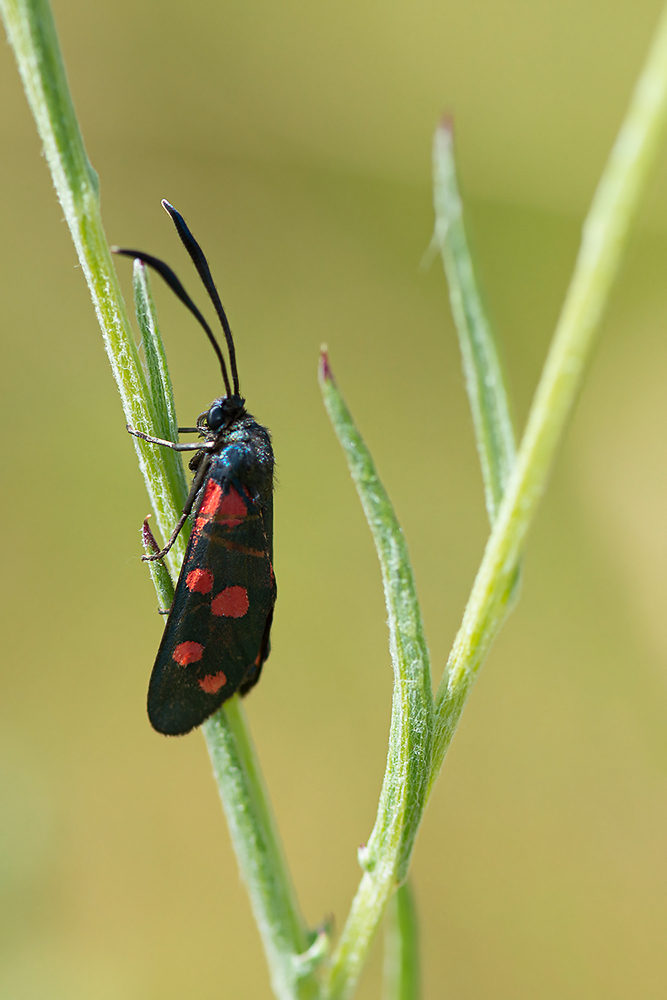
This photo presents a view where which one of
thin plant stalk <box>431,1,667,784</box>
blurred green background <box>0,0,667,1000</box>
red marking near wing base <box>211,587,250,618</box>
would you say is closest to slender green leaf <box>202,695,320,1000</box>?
thin plant stalk <box>431,1,667,784</box>

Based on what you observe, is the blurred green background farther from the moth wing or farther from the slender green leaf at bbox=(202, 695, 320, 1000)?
the slender green leaf at bbox=(202, 695, 320, 1000)

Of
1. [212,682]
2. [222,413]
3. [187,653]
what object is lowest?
[212,682]

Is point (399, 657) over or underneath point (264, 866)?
over

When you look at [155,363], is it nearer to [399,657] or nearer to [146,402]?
[146,402]

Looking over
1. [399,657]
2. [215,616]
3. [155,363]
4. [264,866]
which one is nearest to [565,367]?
[399,657]

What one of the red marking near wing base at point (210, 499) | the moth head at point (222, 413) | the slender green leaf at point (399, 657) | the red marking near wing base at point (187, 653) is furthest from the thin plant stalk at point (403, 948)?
the moth head at point (222, 413)

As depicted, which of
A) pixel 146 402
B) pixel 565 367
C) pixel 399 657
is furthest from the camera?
pixel 146 402

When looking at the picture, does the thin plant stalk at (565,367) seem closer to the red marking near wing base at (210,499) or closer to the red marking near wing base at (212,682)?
the red marking near wing base at (212,682)
